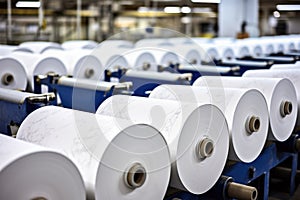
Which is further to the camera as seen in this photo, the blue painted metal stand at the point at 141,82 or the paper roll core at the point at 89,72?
the paper roll core at the point at 89,72

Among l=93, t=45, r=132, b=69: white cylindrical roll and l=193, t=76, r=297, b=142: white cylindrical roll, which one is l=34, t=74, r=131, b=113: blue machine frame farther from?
l=93, t=45, r=132, b=69: white cylindrical roll

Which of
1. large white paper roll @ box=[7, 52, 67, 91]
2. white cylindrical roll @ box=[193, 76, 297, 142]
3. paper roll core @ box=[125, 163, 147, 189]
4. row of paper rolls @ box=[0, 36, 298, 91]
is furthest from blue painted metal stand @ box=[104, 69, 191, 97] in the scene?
paper roll core @ box=[125, 163, 147, 189]

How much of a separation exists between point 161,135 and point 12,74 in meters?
1.65

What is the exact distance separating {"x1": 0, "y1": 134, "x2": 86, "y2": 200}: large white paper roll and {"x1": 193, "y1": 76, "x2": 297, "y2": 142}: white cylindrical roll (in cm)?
101

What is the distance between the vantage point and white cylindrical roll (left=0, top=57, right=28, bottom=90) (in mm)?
2495

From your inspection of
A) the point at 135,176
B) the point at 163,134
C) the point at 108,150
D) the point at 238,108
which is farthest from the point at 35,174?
the point at 238,108

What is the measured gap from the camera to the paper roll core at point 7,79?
2499 mm

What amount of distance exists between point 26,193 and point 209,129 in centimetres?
77

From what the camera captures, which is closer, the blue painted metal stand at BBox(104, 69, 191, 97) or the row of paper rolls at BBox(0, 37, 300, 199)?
the row of paper rolls at BBox(0, 37, 300, 199)

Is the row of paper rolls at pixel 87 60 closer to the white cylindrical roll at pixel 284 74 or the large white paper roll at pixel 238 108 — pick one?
the white cylindrical roll at pixel 284 74

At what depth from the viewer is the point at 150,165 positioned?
48.6 inches

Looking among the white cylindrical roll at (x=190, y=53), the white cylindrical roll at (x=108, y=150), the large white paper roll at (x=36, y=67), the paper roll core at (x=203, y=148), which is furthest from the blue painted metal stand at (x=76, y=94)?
the white cylindrical roll at (x=190, y=53)

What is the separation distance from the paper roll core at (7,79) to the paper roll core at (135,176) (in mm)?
1616

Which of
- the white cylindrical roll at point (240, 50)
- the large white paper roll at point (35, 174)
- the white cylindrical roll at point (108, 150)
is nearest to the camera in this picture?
the large white paper roll at point (35, 174)
